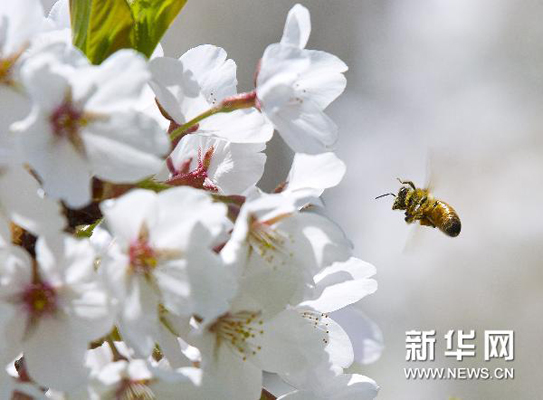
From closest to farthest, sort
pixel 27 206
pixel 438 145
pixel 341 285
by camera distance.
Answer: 1. pixel 27 206
2. pixel 341 285
3. pixel 438 145

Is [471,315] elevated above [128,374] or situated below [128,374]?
above

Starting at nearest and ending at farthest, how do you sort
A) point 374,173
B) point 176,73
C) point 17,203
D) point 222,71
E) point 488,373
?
point 17,203
point 176,73
point 222,71
point 488,373
point 374,173

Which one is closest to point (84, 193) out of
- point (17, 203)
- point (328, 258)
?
point (17, 203)

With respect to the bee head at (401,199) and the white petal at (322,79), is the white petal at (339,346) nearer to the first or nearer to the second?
the white petal at (322,79)

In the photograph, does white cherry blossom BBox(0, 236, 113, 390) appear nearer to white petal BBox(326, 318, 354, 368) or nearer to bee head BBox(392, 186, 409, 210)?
white petal BBox(326, 318, 354, 368)

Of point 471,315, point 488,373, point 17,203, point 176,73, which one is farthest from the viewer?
point 471,315

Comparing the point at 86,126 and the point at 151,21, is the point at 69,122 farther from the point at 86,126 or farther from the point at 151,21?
the point at 151,21

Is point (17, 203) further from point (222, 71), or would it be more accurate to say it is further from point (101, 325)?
point (222, 71)

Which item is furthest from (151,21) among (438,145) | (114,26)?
(438,145)
